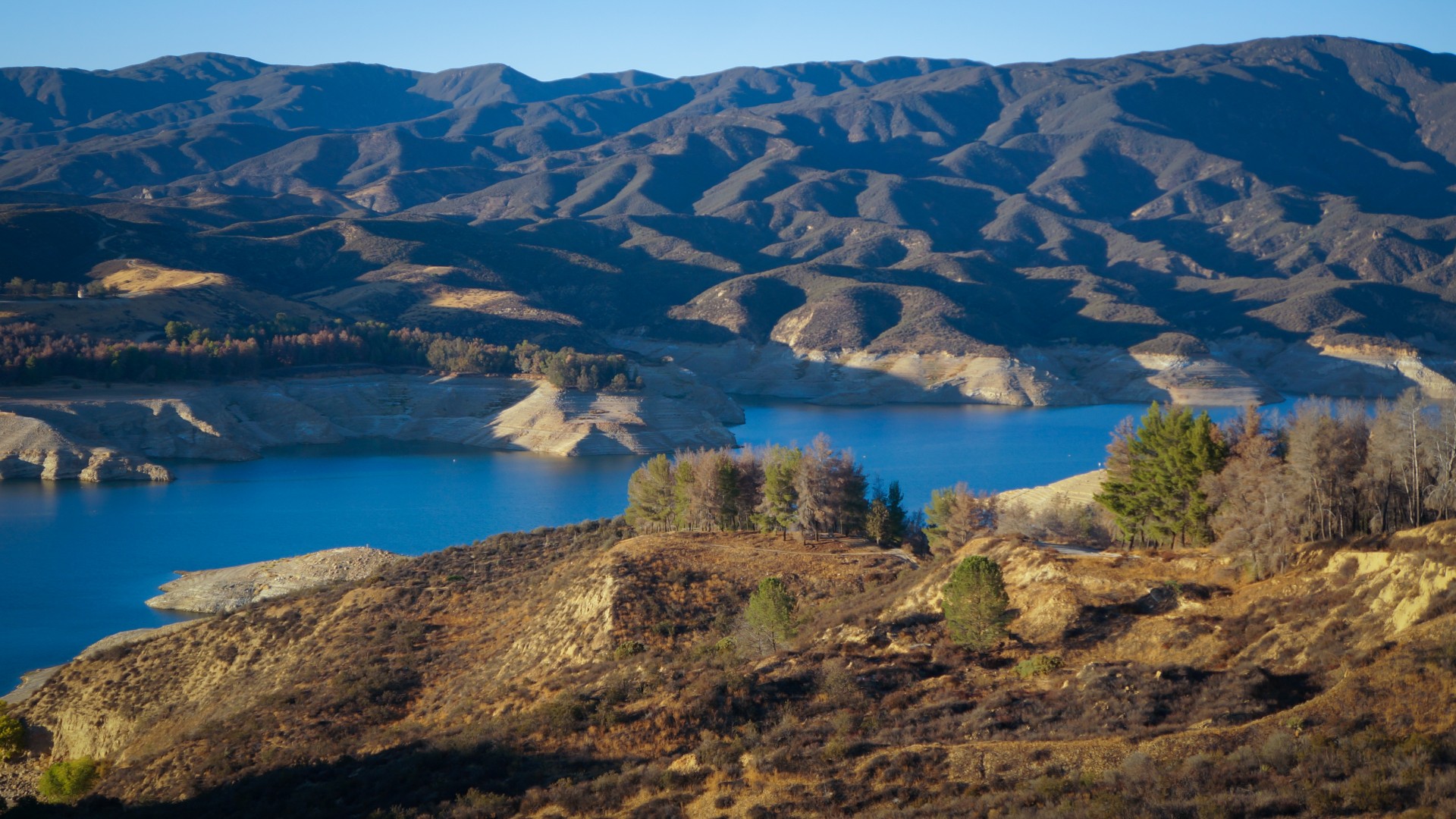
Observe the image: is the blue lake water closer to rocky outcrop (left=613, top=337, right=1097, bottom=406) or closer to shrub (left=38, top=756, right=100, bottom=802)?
shrub (left=38, top=756, right=100, bottom=802)

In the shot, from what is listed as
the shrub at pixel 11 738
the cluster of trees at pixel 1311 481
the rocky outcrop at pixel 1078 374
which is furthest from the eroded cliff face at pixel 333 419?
the cluster of trees at pixel 1311 481

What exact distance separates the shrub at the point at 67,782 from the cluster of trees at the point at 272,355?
7164 cm

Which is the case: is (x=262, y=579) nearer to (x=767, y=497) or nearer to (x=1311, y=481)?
(x=767, y=497)

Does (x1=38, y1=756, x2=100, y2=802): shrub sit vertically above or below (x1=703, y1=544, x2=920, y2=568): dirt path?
below

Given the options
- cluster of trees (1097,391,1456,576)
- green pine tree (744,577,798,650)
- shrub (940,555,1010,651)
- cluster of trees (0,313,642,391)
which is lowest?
green pine tree (744,577,798,650)

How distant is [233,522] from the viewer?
2645 inches

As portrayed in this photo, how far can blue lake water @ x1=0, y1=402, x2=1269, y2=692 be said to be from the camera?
50.6 m

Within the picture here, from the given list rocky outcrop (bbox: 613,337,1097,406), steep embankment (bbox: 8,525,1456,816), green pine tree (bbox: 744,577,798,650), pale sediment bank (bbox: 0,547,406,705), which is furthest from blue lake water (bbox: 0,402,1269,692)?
green pine tree (bbox: 744,577,798,650)

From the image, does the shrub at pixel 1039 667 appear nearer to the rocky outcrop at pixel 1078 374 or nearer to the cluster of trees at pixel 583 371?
the cluster of trees at pixel 583 371

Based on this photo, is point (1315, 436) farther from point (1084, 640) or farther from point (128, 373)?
point (128, 373)

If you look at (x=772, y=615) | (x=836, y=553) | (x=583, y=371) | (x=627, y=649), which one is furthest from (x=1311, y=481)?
(x=583, y=371)

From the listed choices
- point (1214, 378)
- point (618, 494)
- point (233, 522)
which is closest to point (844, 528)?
point (618, 494)

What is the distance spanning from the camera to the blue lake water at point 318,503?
166 ft

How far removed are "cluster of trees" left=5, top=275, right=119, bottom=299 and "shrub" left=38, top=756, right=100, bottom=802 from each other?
94.1 metres
